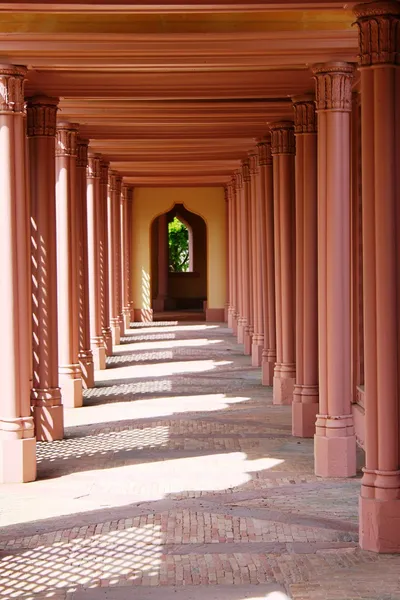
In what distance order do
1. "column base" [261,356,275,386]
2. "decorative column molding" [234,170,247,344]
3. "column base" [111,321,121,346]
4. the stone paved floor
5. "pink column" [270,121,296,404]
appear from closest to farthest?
the stone paved floor → "pink column" [270,121,296,404] → "column base" [261,356,275,386] → "decorative column molding" [234,170,247,344] → "column base" [111,321,121,346]

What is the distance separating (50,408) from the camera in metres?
13.8

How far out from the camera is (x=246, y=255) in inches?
977

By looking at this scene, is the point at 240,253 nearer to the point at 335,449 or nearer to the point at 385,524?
the point at 335,449

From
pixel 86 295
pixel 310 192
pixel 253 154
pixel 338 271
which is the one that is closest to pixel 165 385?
pixel 86 295

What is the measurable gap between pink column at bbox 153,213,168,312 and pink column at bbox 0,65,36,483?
29323 millimetres

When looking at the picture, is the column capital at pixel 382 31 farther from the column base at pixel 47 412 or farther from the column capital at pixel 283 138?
the column capital at pixel 283 138

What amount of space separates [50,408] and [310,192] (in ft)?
14.1

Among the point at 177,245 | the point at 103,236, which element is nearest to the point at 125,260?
the point at 103,236

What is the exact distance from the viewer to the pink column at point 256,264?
67.8 feet

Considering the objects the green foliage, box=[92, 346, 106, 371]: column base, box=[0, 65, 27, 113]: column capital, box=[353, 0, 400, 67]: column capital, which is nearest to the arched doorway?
the green foliage

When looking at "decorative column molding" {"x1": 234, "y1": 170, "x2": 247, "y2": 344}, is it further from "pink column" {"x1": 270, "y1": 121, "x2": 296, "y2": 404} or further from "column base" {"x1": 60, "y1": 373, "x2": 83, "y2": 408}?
"pink column" {"x1": 270, "y1": 121, "x2": 296, "y2": 404}

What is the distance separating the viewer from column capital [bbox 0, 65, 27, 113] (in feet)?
36.9

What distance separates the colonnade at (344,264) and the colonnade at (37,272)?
3123 millimetres

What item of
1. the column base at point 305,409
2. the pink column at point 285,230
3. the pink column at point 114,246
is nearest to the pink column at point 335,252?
the column base at point 305,409
